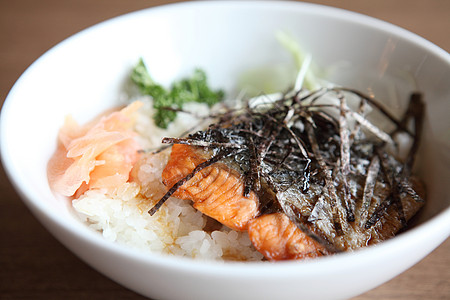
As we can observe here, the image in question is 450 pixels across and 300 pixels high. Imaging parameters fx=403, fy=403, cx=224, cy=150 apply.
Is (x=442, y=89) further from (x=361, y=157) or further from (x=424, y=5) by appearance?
(x=424, y=5)

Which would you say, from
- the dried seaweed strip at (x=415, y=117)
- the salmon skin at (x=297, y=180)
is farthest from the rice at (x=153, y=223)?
the dried seaweed strip at (x=415, y=117)

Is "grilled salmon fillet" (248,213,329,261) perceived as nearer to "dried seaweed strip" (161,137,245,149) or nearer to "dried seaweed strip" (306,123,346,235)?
"dried seaweed strip" (306,123,346,235)

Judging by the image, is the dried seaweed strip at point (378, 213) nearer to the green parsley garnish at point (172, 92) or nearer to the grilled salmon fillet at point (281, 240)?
the grilled salmon fillet at point (281, 240)

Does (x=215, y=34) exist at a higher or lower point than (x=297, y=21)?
lower

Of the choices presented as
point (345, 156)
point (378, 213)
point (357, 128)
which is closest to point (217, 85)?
point (357, 128)

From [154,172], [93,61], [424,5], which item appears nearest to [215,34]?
[93,61]

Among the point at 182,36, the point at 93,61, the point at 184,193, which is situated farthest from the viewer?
the point at 182,36

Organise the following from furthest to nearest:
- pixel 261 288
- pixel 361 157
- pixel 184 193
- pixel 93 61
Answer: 1. pixel 93 61
2. pixel 361 157
3. pixel 184 193
4. pixel 261 288
